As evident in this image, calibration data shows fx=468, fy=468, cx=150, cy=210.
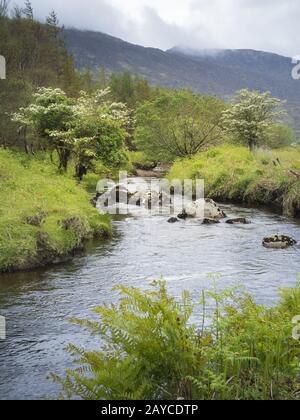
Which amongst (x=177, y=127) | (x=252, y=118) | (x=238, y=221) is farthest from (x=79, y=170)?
(x=252, y=118)

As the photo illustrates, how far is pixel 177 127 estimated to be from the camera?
40.6 metres

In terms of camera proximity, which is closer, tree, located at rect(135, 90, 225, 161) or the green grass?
tree, located at rect(135, 90, 225, 161)

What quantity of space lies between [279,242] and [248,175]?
1184 centimetres

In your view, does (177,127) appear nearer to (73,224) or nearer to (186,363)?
(73,224)

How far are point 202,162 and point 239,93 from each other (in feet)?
38.9

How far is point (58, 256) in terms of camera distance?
1488cm

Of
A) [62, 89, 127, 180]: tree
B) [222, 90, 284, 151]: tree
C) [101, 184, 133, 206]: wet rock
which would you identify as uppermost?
[222, 90, 284, 151]: tree

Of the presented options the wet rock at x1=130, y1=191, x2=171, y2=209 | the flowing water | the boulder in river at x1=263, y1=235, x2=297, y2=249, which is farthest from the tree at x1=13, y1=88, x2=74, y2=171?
the boulder in river at x1=263, y1=235, x2=297, y2=249

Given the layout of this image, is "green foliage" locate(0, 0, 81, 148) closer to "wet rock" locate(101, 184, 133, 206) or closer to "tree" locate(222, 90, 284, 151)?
"wet rock" locate(101, 184, 133, 206)

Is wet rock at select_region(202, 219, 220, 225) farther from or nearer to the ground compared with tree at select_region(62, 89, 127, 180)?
nearer to the ground

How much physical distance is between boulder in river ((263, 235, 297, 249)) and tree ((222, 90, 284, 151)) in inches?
911

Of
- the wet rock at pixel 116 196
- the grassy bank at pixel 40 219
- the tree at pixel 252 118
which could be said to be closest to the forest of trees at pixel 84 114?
the tree at pixel 252 118

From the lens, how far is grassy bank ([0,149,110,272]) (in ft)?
45.3
